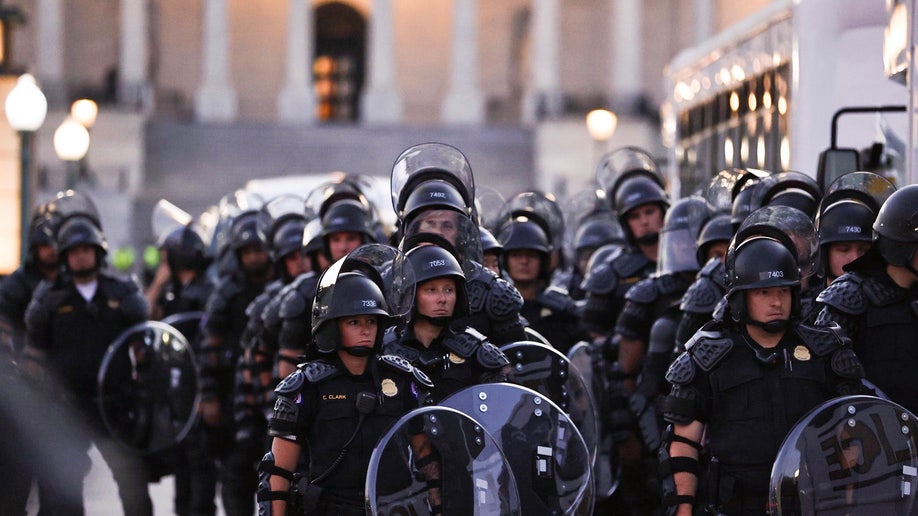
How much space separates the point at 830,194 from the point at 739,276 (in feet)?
6.18

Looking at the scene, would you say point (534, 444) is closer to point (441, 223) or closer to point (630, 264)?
point (441, 223)

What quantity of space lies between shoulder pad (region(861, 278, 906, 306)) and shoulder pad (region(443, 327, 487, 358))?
1501 mm

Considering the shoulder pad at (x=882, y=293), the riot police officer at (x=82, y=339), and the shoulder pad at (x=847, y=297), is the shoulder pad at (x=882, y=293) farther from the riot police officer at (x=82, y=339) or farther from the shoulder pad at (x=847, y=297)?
the riot police officer at (x=82, y=339)

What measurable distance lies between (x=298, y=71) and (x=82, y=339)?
139 feet

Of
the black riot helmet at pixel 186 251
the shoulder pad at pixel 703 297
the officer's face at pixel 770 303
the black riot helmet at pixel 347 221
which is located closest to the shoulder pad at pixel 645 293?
the shoulder pad at pixel 703 297

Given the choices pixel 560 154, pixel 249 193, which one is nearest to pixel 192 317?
pixel 249 193

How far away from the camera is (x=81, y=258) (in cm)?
1122

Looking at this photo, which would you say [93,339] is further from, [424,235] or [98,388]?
[424,235]

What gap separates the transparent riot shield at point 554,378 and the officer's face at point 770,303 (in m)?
1.53

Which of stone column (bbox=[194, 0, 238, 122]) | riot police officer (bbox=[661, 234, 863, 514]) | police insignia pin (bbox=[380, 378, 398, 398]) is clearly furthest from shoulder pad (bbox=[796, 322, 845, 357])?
stone column (bbox=[194, 0, 238, 122])

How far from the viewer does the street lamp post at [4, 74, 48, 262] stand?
18.1 m

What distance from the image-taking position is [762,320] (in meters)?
6.84

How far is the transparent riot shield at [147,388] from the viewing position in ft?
36.2

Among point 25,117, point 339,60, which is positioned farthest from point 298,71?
point 25,117
